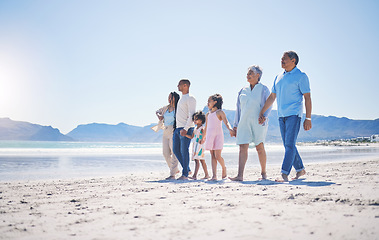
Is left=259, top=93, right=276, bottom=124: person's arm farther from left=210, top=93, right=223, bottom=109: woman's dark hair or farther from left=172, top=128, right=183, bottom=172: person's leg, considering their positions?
left=172, top=128, right=183, bottom=172: person's leg

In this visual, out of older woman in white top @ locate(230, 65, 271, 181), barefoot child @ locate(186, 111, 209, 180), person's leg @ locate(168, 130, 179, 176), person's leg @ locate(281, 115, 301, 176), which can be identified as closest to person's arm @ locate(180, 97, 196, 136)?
barefoot child @ locate(186, 111, 209, 180)

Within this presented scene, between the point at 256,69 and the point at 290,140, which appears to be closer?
the point at 290,140

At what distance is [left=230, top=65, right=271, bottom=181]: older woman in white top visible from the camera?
5.32 meters

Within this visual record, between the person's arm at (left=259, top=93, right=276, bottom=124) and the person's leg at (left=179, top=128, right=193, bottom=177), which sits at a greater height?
the person's arm at (left=259, top=93, right=276, bottom=124)

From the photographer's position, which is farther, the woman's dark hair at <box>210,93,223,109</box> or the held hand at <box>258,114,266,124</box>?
the woman's dark hair at <box>210,93,223,109</box>

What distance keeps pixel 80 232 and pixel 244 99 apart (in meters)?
3.96

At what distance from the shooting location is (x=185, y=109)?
6422 millimetres

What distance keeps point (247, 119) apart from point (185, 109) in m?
1.56

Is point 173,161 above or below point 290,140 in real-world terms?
below

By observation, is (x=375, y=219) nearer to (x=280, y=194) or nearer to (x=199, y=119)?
(x=280, y=194)

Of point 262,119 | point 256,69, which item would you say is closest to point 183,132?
point 262,119

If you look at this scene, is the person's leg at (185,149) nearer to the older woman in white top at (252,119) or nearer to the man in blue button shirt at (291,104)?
the older woman in white top at (252,119)

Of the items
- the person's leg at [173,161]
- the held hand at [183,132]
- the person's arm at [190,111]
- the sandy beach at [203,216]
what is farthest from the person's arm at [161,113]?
the sandy beach at [203,216]

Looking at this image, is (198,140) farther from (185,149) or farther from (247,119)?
(247,119)
